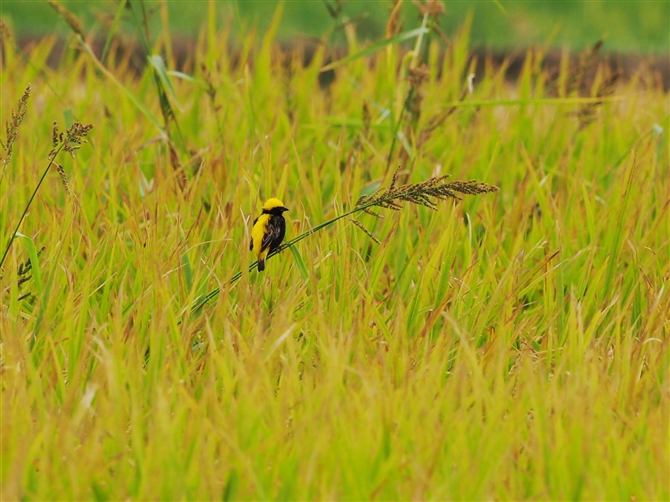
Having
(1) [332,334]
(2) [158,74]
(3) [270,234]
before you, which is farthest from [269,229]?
(2) [158,74]

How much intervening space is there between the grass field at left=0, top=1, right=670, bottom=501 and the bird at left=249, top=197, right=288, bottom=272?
0.11 ft

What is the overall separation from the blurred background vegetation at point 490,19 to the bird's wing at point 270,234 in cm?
506

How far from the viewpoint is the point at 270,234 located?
70.7 inches

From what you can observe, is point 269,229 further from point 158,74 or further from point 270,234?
point 158,74

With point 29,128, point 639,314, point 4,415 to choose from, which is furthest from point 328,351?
point 29,128

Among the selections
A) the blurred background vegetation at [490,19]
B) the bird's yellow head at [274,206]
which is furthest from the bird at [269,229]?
the blurred background vegetation at [490,19]

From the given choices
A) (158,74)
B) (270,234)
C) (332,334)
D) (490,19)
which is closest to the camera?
(332,334)

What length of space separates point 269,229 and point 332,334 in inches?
9.7

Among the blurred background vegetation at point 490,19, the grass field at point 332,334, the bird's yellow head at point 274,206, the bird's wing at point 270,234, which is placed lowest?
the grass field at point 332,334

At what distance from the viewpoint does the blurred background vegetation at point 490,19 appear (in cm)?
687

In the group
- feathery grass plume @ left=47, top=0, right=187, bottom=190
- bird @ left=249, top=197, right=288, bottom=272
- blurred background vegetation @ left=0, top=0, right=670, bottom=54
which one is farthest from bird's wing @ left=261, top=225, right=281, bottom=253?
blurred background vegetation @ left=0, top=0, right=670, bottom=54

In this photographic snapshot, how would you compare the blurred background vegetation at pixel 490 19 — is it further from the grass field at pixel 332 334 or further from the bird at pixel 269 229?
the bird at pixel 269 229

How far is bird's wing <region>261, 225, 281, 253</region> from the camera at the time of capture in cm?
180

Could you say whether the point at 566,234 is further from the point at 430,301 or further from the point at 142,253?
the point at 142,253
